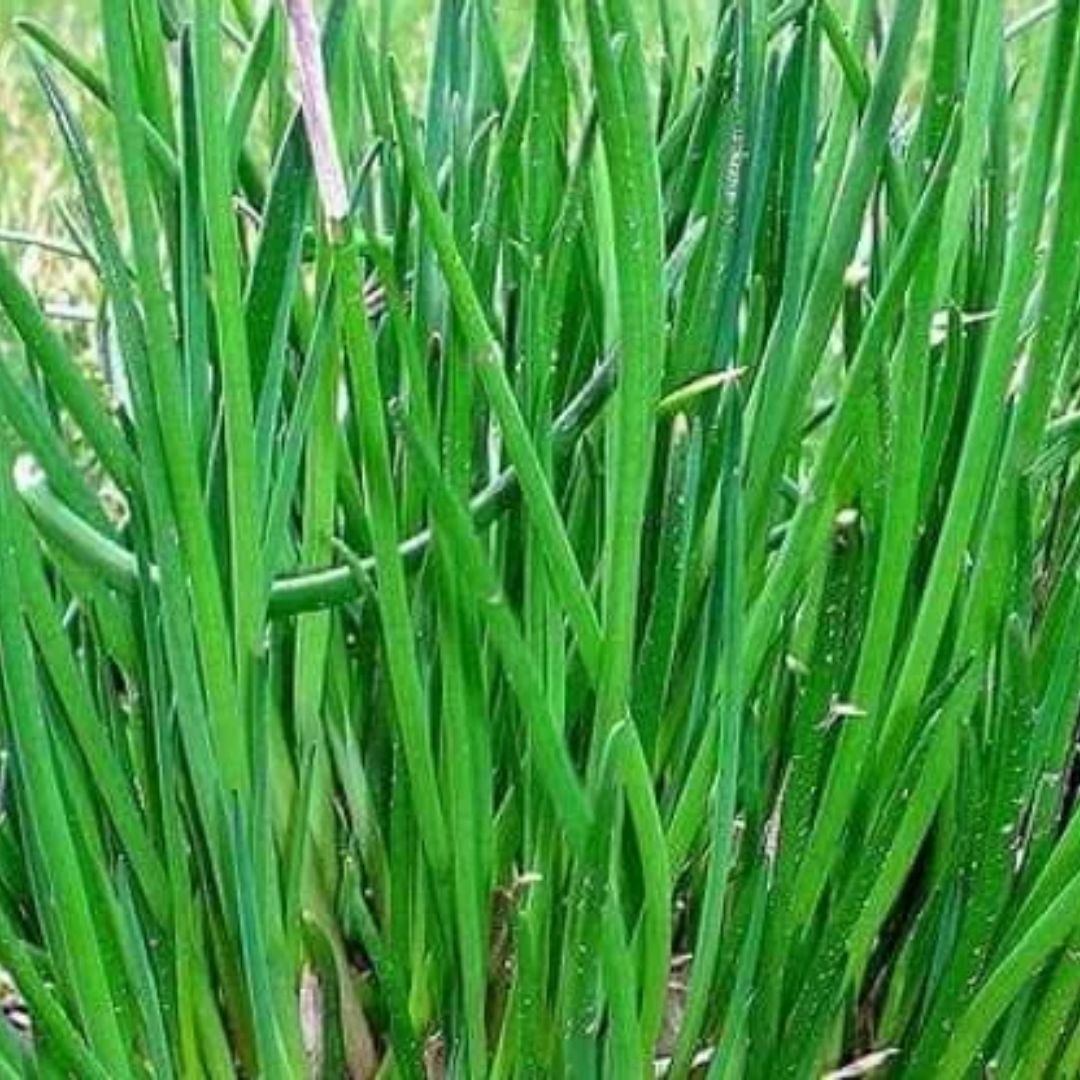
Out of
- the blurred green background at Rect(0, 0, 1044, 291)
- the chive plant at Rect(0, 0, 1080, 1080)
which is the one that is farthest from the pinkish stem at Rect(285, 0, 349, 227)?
the blurred green background at Rect(0, 0, 1044, 291)

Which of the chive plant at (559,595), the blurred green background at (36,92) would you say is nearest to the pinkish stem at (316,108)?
the chive plant at (559,595)

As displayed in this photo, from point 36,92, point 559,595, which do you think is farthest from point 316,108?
point 36,92

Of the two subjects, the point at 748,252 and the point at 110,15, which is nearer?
the point at 110,15

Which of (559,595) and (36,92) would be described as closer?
(559,595)

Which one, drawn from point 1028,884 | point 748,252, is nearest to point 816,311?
point 748,252

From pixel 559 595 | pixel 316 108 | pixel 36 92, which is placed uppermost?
pixel 316 108

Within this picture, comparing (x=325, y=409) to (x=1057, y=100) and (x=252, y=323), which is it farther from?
(x=1057, y=100)

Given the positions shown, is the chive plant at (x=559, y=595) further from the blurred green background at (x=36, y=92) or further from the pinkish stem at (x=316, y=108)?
the blurred green background at (x=36, y=92)

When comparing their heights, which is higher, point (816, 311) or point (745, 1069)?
point (816, 311)

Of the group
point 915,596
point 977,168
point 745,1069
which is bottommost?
point 745,1069

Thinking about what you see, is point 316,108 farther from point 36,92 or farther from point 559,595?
point 36,92
